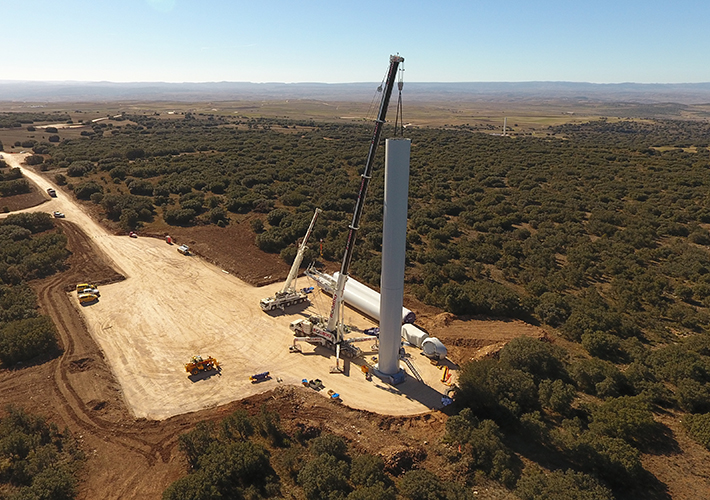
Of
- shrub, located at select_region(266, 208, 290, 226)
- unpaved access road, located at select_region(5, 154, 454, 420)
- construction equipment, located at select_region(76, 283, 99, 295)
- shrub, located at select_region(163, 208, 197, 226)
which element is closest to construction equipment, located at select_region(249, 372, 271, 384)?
unpaved access road, located at select_region(5, 154, 454, 420)

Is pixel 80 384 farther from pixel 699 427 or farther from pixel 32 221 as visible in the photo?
pixel 32 221

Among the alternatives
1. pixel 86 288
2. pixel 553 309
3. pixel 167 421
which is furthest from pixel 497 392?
pixel 86 288

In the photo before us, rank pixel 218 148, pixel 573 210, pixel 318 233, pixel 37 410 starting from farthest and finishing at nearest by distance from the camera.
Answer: pixel 218 148 → pixel 573 210 → pixel 318 233 → pixel 37 410

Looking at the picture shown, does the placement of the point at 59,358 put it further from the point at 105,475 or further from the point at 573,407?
the point at 573,407

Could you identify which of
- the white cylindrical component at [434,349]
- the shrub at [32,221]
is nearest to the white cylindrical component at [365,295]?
the white cylindrical component at [434,349]

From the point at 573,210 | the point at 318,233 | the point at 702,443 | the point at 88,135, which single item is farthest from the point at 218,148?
the point at 702,443

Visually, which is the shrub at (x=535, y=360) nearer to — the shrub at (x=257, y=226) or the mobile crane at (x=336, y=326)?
the mobile crane at (x=336, y=326)

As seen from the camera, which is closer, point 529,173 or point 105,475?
point 105,475
